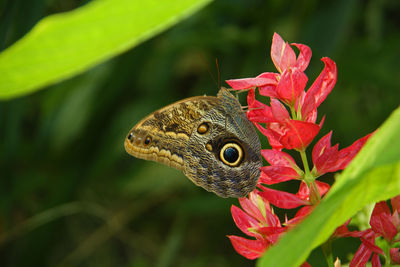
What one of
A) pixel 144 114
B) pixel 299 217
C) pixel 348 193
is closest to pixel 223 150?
pixel 299 217

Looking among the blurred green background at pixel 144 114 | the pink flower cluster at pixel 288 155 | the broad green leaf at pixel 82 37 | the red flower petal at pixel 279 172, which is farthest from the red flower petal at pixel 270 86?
the blurred green background at pixel 144 114

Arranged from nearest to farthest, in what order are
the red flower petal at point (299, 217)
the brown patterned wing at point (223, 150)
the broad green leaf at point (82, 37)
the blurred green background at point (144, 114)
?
the broad green leaf at point (82, 37), the red flower petal at point (299, 217), the brown patterned wing at point (223, 150), the blurred green background at point (144, 114)

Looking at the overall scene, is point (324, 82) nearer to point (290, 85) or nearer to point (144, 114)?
point (290, 85)

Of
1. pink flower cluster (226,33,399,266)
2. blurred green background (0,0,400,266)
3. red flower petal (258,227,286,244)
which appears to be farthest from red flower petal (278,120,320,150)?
blurred green background (0,0,400,266)

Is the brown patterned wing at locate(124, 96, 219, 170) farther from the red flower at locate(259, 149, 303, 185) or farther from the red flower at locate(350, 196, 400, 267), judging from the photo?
the red flower at locate(350, 196, 400, 267)

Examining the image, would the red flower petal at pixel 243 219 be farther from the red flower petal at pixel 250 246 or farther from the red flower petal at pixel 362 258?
the red flower petal at pixel 362 258

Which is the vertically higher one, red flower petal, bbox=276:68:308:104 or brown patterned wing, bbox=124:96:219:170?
red flower petal, bbox=276:68:308:104
